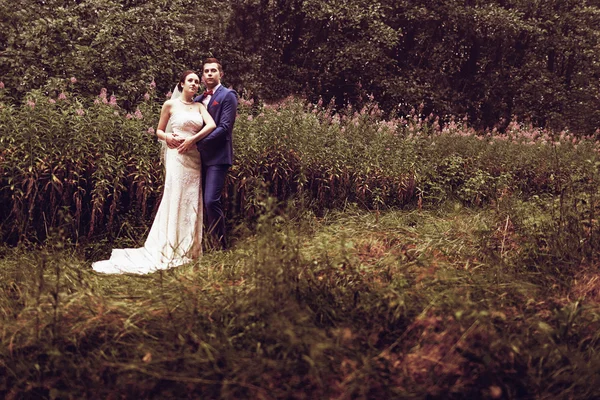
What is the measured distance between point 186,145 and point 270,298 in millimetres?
2630

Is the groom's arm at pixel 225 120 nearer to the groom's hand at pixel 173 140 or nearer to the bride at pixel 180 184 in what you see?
the bride at pixel 180 184

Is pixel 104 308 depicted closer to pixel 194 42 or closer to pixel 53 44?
pixel 53 44

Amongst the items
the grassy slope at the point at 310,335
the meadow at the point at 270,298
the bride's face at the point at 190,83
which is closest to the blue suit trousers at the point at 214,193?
the meadow at the point at 270,298

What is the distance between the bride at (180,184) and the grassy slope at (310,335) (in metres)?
1.45

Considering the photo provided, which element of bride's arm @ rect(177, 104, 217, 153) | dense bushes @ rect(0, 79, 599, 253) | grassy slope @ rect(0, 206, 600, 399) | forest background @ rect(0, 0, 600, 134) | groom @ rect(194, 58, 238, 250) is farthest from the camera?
forest background @ rect(0, 0, 600, 134)

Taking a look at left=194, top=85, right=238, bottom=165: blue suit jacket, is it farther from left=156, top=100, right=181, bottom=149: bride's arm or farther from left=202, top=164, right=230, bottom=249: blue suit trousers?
left=156, top=100, right=181, bottom=149: bride's arm

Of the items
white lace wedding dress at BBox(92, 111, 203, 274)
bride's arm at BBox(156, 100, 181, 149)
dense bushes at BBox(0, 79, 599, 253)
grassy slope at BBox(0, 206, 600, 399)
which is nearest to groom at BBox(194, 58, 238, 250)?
white lace wedding dress at BBox(92, 111, 203, 274)

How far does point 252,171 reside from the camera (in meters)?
6.37

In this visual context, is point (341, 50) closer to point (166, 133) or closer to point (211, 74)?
point (211, 74)

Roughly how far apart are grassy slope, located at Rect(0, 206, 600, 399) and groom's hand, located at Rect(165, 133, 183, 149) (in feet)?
5.98

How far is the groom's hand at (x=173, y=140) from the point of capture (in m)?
5.35

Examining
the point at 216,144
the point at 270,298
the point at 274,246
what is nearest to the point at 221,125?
the point at 216,144

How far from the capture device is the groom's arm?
17.4 feet

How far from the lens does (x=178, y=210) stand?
5.49 meters
